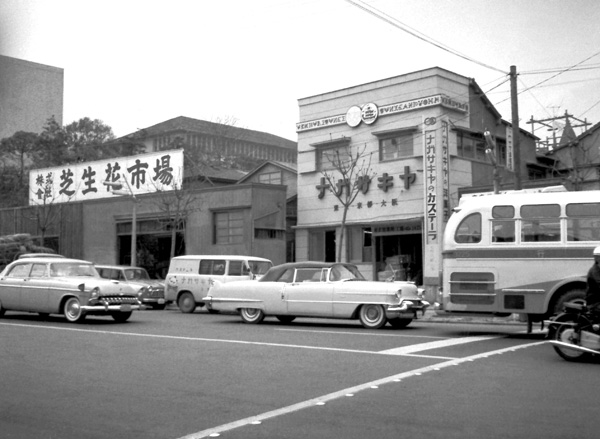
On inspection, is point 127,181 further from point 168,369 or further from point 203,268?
point 168,369

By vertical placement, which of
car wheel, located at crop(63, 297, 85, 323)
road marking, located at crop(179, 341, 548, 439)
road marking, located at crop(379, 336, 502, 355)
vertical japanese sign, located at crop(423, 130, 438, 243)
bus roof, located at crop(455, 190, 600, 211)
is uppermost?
vertical japanese sign, located at crop(423, 130, 438, 243)

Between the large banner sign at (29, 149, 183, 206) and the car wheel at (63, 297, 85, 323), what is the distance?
13533 mm

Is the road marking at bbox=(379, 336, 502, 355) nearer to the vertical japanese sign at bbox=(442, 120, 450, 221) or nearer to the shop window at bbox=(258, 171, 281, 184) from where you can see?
the vertical japanese sign at bbox=(442, 120, 450, 221)

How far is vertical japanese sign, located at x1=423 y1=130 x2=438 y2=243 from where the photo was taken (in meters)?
25.5

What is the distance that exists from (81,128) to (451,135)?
114 ft

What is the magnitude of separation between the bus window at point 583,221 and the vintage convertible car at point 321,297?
147 inches

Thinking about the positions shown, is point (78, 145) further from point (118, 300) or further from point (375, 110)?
point (118, 300)

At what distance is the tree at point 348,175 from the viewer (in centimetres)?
2791

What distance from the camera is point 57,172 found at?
128 ft

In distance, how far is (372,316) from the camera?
16.0 meters

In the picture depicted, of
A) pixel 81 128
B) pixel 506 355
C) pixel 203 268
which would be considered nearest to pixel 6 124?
pixel 506 355

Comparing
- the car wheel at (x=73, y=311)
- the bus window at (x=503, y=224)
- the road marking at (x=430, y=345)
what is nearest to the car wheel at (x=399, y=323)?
the road marking at (x=430, y=345)

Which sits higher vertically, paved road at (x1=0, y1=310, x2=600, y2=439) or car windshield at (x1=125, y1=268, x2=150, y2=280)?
car windshield at (x1=125, y1=268, x2=150, y2=280)

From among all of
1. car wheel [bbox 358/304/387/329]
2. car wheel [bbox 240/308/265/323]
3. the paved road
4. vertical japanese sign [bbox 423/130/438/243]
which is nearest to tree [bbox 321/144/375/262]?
vertical japanese sign [bbox 423/130/438/243]
